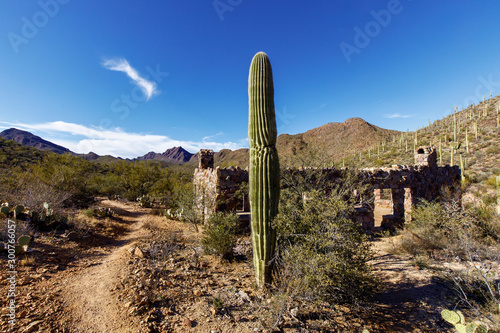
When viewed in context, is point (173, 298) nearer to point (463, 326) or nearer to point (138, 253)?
point (138, 253)

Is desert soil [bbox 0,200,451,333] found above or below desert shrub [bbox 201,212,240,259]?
below

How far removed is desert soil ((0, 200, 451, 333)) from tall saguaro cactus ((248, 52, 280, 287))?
0.68 metres

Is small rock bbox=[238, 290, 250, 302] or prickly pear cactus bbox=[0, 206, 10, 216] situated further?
prickly pear cactus bbox=[0, 206, 10, 216]

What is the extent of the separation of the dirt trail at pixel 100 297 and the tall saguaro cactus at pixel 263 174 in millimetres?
2002

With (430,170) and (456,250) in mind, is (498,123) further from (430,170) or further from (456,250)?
(456,250)

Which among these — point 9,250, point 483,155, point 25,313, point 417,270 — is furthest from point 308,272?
point 483,155

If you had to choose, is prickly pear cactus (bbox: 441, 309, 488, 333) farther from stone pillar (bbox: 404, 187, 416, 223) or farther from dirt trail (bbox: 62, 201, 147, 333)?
stone pillar (bbox: 404, 187, 416, 223)

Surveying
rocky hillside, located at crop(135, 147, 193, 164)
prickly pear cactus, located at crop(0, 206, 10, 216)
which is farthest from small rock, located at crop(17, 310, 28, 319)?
rocky hillside, located at crop(135, 147, 193, 164)

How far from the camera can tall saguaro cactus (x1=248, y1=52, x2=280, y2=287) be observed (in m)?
3.76

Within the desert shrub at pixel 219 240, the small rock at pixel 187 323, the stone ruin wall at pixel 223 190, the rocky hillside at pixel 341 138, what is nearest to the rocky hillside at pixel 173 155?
the rocky hillside at pixel 341 138

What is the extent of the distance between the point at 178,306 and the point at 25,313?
6.03ft

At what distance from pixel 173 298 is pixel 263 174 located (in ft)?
7.91

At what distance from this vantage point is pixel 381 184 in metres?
8.34

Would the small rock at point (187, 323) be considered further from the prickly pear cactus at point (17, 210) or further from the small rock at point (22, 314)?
the prickly pear cactus at point (17, 210)
